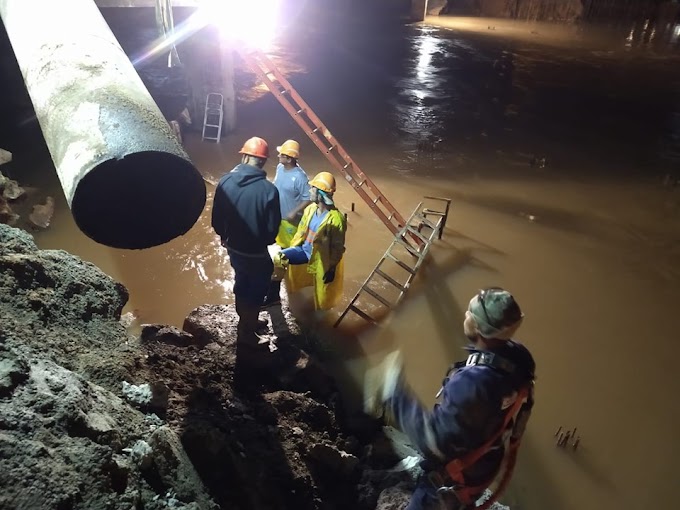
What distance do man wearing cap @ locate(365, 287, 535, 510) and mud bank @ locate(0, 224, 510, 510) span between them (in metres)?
0.72

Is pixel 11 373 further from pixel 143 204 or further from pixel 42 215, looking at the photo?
pixel 42 215

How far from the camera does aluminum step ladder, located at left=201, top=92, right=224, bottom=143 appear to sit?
9.31m

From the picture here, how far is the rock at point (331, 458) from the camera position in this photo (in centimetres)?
339

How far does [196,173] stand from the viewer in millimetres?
2539

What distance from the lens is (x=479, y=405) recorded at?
227cm

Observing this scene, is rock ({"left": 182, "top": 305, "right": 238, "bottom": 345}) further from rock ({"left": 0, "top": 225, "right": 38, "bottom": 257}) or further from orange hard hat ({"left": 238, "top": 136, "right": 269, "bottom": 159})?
orange hard hat ({"left": 238, "top": 136, "right": 269, "bottom": 159})

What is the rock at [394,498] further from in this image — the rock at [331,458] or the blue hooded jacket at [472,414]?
the blue hooded jacket at [472,414]

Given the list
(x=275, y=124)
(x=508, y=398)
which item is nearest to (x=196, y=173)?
(x=508, y=398)

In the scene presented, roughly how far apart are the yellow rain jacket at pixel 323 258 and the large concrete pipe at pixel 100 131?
1847 millimetres

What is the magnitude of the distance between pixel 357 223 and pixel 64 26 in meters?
4.92

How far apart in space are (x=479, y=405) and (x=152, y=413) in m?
1.94

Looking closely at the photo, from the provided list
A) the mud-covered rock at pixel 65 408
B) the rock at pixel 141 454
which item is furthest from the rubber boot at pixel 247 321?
the rock at pixel 141 454

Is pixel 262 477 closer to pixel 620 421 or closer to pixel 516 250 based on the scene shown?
pixel 620 421

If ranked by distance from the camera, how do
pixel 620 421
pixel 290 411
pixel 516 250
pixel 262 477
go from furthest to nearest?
1. pixel 516 250
2. pixel 620 421
3. pixel 290 411
4. pixel 262 477
